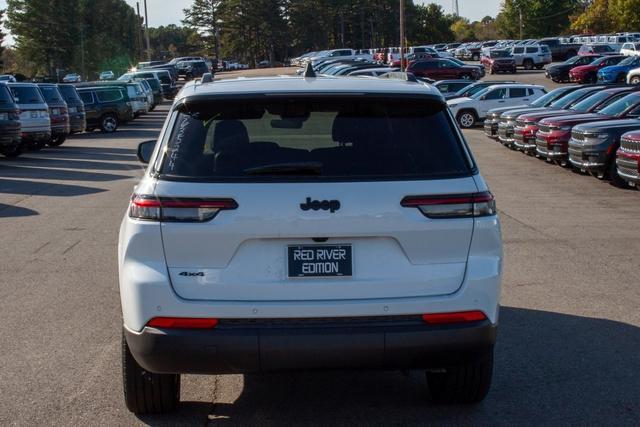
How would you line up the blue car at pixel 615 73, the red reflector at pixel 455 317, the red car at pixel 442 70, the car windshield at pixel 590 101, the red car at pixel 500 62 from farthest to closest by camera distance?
→ 1. the red car at pixel 500 62
2. the red car at pixel 442 70
3. the blue car at pixel 615 73
4. the car windshield at pixel 590 101
5. the red reflector at pixel 455 317

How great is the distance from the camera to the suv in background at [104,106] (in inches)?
1467

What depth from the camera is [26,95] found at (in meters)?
26.7

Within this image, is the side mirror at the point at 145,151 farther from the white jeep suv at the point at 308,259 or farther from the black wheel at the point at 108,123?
the black wheel at the point at 108,123

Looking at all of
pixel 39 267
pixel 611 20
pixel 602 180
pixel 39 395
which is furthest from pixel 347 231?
pixel 611 20

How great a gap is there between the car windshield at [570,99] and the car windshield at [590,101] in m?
1.02

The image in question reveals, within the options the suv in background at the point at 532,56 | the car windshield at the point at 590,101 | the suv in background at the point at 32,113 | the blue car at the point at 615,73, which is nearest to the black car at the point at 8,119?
the suv in background at the point at 32,113

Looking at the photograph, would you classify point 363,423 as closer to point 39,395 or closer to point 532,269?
point 39,395

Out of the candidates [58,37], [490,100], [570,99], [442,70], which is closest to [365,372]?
[570,99]

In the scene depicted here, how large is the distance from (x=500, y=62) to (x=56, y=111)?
46.0 meters

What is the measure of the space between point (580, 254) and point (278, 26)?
372 ft

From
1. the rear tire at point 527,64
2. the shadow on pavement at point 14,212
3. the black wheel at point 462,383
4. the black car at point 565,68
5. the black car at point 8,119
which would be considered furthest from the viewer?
the rear tire at point 527,64

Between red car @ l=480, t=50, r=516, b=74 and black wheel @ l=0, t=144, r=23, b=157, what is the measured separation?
48833mm

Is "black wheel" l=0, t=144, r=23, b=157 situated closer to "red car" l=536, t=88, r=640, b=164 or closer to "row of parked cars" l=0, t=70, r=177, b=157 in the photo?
"row of parked cars" l=0, t=70, r=177, b=157

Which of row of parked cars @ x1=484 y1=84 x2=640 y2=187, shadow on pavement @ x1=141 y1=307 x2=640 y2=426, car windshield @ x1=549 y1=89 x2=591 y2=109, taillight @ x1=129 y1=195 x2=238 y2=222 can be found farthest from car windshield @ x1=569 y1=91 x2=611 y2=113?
taillight @ x1=129 y1=195 x2=238 y2=222
